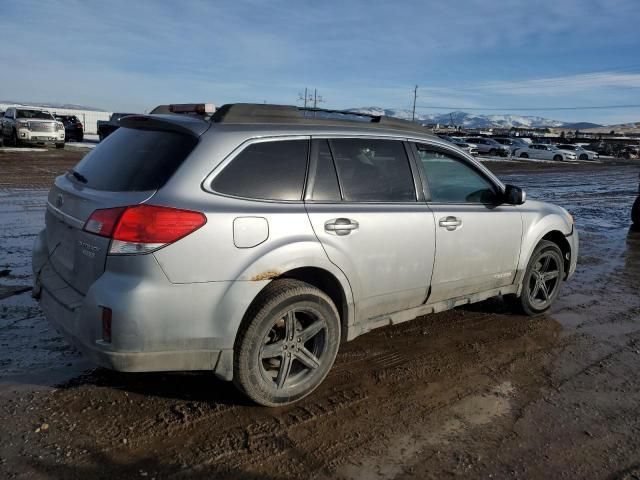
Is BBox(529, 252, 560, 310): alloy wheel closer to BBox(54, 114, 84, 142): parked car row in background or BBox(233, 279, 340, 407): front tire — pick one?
BBox(233, 279, 340, 407): front tire

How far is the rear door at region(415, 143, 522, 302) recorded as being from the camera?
430cm

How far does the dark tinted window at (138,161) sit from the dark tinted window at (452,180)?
6.40 ft

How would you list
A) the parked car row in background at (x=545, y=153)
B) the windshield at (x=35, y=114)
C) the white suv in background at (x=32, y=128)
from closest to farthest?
the white suv in background at (x=32, y=128) < the windshield at (x=35, y=114) < the parked car row in background at (x=545, y=153)

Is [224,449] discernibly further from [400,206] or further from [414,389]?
[400,206]

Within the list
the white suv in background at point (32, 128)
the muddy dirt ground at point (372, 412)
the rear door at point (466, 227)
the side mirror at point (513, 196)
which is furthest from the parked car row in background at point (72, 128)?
the side mirror at point (513, 196)

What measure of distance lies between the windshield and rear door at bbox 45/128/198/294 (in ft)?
81.5

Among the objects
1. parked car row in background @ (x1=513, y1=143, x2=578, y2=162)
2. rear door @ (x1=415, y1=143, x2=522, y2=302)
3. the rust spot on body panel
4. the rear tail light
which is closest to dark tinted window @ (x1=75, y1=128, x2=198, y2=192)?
the rear tail light

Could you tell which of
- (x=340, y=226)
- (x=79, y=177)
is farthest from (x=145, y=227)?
(x=340, y=226)

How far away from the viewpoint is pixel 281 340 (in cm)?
344

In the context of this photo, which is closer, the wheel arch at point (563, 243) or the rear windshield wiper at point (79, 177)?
the rear windshield wiper at point (79, 177)

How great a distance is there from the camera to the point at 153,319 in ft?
9.64

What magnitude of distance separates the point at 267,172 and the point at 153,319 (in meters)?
1.11

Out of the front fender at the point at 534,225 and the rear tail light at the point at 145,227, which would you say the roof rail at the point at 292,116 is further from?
the front fender at the point at 534,225

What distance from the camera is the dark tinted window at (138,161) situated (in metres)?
3.16
